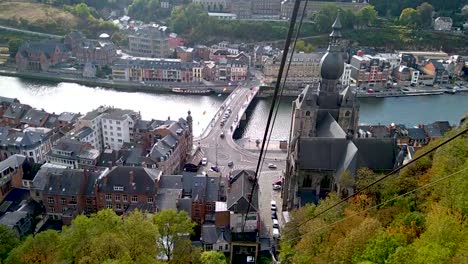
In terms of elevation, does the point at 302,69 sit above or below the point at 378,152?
below

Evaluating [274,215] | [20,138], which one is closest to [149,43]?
[20,138]

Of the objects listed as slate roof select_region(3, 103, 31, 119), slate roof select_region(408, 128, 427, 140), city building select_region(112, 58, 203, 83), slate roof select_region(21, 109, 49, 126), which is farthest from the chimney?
city building select_region(112, 58, 203, 83)

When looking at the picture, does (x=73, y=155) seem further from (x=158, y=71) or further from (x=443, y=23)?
(x=443, y=23)

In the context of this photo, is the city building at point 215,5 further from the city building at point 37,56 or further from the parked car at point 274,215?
the parked car at point 274,215

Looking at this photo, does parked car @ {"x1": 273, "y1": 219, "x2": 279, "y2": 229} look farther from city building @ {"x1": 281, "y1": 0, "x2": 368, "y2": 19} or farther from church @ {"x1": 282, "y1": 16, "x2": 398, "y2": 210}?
city building @ {"x1": 281, "y1": 0, "x2": 368, "y2": 19}

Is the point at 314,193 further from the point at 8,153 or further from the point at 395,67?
the point at 395,67

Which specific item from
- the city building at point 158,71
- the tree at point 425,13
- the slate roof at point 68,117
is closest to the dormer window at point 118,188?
the slate roof at point 68,117
